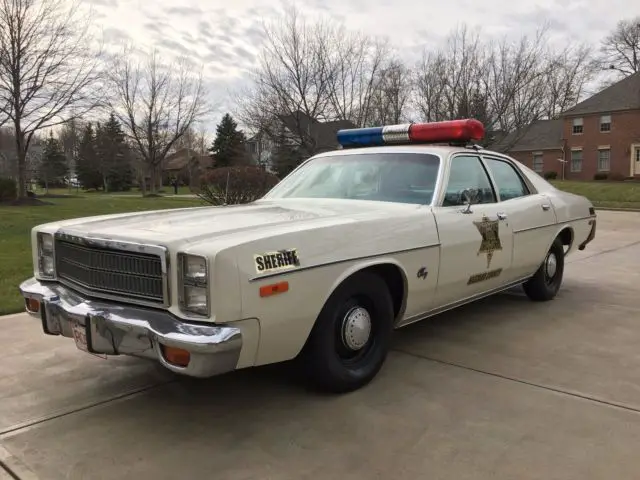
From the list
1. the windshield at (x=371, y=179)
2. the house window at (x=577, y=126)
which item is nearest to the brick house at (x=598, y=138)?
the house window at (x=577, y=126)

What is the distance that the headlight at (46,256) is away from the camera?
3.57m

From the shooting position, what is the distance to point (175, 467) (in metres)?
2.65

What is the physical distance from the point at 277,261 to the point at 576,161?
44459 millimetres

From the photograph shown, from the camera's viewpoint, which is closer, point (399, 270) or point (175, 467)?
point (175, 467)

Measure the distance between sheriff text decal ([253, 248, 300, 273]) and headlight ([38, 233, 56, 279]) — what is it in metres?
1.57

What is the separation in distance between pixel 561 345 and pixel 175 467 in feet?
10.2

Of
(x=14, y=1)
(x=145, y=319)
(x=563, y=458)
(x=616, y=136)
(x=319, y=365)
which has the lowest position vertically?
(x=563, y=458)

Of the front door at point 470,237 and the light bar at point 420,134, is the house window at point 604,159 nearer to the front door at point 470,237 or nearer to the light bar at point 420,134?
the light bar at point 420,134

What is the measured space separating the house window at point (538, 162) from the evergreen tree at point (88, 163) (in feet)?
125

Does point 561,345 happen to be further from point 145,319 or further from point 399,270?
point 145,319

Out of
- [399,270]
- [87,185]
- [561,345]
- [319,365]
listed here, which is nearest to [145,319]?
[319,365]

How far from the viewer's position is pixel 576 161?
4241 cm

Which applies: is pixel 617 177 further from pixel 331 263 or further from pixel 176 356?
pixel 176 356

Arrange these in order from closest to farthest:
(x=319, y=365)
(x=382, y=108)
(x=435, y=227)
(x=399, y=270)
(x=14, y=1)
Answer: (x=319, y=365) → (x=399, y=270) → (x=435, y=227) → (x=14, y=1) → (x=382, y=108)
